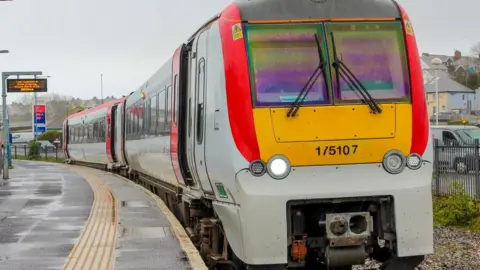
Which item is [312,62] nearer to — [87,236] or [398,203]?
[398,203]

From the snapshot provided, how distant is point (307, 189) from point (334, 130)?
2.23ft

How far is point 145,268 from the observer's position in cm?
870

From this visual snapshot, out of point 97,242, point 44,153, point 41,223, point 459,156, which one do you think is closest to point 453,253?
point 459,156

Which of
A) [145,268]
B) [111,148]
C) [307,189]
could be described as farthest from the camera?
[111,148]

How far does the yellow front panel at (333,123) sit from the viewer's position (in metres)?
7.51

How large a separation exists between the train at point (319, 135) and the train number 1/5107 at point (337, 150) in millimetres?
10

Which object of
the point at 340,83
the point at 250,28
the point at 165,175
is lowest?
the point at 165,175

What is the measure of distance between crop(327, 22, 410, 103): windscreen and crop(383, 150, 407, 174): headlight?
0.62 meters

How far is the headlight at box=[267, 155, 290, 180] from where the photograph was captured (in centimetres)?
736

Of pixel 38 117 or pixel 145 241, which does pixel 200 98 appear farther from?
pixel 38 117

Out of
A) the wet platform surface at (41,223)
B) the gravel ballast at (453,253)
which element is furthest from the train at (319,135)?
the gravel ballast at (453,253)

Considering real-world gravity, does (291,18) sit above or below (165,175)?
above

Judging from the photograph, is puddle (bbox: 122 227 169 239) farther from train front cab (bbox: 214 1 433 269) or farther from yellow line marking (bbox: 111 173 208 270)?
train front cab (bbox: 214 1 433 269)

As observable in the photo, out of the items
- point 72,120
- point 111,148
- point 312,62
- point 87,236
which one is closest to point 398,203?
point 312,62
